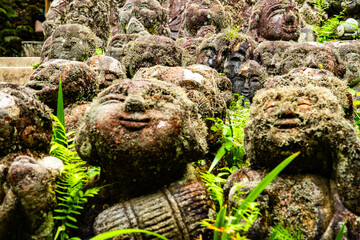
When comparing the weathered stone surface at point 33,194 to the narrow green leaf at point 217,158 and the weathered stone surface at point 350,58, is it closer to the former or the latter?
the narrow green leaf at point 217,158

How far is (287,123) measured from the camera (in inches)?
76.1

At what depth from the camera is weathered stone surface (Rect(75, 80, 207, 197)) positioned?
192cm

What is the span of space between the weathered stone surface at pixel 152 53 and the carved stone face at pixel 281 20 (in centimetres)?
249

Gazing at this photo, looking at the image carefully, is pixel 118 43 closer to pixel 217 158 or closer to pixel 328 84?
pixel 217 158

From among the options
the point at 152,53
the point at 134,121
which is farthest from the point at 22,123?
the point at 152,53

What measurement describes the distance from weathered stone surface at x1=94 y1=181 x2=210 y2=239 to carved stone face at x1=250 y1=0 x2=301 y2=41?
4.85 m

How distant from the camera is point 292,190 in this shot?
6.33ft

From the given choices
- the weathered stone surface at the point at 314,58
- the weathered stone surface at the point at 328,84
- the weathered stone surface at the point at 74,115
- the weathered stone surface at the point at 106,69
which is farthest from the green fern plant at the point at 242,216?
the weathered stone surface at the point at 106,69

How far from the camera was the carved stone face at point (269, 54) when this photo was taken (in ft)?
18.2

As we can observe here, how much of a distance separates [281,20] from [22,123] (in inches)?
206

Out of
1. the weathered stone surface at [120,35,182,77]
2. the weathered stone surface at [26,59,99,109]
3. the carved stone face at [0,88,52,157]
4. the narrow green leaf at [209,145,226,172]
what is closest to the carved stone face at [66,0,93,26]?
the weathered stone surface at [120,35,182,77]

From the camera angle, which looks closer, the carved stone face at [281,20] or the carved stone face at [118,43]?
the carved stone face at [118,43]

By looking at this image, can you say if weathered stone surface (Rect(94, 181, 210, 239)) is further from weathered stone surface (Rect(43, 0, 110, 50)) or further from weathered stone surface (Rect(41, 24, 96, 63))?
weathered stone surface (Rect(43, 0, 110, 50))

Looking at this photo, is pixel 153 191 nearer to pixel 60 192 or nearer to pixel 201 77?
pixel 60 192
